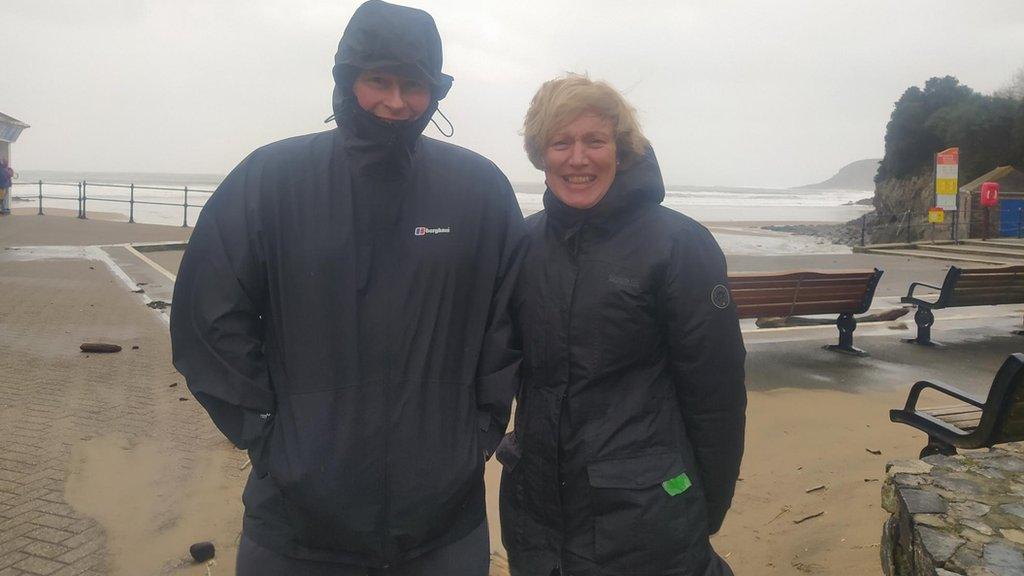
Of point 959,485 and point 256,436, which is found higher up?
point 256,436

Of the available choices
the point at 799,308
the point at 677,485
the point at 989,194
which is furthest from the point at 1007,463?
the point at 989,194

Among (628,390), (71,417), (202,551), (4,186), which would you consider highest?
(4,186)

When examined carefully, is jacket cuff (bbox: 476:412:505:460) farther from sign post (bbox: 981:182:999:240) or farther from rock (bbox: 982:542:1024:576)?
sign post (bbox: 981:182:999:240)

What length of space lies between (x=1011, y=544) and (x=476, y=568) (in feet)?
5.67

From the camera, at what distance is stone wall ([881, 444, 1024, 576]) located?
7.79 feet

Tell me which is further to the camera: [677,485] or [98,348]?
[98,348]

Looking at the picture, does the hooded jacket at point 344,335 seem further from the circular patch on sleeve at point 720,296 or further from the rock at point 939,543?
the rock at point 939,543

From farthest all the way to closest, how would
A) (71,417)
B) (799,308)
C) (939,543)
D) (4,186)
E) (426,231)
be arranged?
(4,186) < (799,308) < (71,417) < (939,543) < (426,231)

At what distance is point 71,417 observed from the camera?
4.96 metres

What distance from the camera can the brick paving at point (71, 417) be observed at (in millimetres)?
3400

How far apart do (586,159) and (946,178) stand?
21.6 metres

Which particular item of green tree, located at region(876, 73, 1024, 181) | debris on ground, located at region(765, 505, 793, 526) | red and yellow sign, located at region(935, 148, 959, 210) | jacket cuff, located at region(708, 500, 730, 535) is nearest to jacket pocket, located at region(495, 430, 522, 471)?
jacket cuff, located at region(708, 500, 730, 535)

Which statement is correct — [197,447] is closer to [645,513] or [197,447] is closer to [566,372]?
[566,372]

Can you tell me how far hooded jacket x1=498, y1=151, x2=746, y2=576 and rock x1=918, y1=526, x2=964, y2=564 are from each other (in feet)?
2.42
